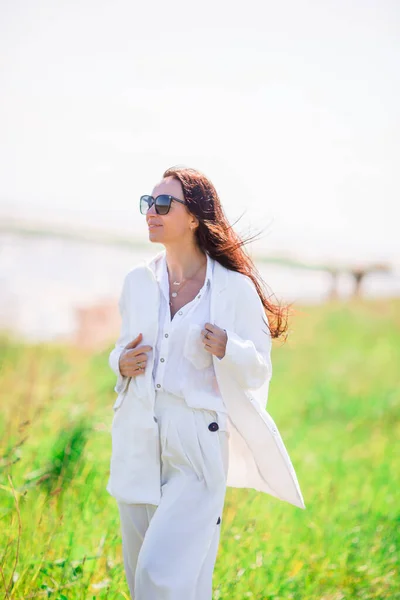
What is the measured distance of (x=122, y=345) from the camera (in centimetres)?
344

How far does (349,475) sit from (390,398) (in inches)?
126

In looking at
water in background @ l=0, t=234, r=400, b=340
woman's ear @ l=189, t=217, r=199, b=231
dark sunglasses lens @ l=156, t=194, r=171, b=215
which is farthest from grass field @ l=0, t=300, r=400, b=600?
water in background @ l=0, t=234, r=400, b=340

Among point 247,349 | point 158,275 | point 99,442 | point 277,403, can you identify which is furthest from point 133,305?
point 277,403

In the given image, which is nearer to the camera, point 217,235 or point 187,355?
point 187,355

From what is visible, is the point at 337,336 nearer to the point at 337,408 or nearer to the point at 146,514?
the point at 337,408

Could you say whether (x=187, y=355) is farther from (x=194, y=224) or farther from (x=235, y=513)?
(x=235, y=513)

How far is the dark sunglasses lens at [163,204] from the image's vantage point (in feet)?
10.9

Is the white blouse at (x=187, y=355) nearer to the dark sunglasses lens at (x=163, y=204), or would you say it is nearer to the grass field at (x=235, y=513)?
the dark sunglasses lens at (x=163, y=204)

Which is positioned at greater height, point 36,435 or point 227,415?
point 227,415

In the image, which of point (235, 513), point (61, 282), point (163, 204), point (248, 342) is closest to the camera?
point (248, 342)

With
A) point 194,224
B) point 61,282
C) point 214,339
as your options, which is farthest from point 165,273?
point 61,282

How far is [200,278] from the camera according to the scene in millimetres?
3451

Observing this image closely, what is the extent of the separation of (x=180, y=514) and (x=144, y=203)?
4.33 feet

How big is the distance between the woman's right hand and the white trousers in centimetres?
13
